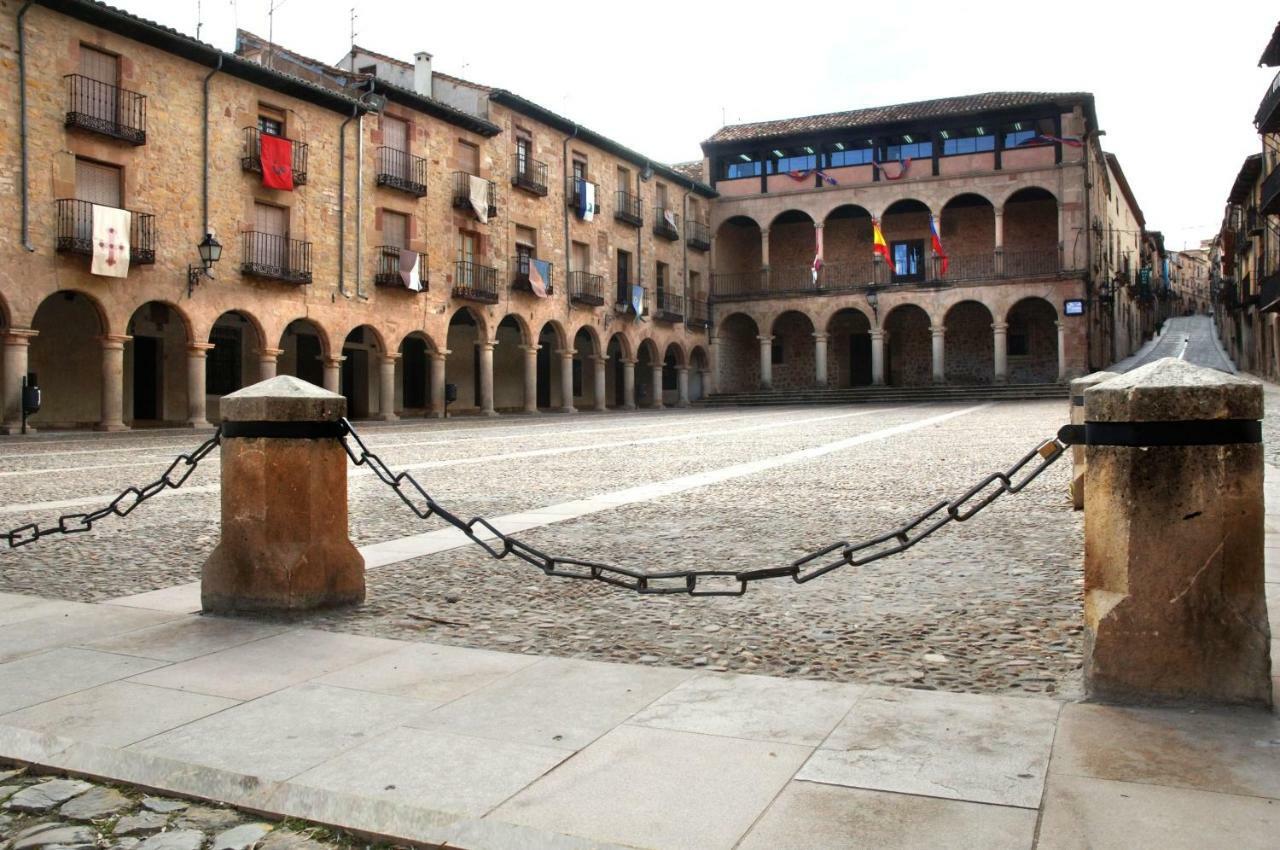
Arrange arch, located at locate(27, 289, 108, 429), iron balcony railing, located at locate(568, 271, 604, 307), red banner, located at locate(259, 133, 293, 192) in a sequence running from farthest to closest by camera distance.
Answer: iron balcony railing, located at locate(568, 271, 604, 307) < red banner, located at locate(259, 133, 293, 192) < arch, located at locate(27, 289, 108, 429)

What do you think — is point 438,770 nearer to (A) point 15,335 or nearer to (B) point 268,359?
(A) point 15,335

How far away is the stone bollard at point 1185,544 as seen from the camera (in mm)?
2936

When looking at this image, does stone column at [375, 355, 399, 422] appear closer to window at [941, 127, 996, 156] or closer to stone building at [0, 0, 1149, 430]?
stone building at [0, 0, 1149, 430]

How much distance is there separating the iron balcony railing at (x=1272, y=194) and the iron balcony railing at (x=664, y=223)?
18.5 m

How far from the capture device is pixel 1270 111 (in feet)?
88.2

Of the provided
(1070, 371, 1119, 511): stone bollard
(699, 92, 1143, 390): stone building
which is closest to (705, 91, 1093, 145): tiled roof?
(699, 92, 1143, 390): stone building

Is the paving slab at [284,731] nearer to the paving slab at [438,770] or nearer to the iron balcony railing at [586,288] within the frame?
the paving slab at [438,770]

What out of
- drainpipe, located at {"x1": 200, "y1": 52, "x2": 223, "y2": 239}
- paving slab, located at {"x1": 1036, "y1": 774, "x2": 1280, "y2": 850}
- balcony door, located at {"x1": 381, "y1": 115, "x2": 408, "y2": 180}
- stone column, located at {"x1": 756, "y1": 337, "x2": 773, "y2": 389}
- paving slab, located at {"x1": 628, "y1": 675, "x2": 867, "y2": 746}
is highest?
balcony door, located at {"x1": 381, "y1": 115, "x2": 408, "y2": 180}

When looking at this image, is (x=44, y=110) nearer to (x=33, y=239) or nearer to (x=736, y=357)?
(x=33, y=239)

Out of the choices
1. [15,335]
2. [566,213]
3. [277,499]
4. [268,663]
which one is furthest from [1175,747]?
[566,213]

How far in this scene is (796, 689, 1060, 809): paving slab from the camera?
2.42 m

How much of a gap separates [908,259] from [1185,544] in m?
38.7

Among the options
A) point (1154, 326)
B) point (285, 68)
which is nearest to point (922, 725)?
point (285, 68)

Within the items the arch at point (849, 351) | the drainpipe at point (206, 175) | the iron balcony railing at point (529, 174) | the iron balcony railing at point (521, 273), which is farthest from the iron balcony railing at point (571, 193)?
the arch at point (849, 351)
